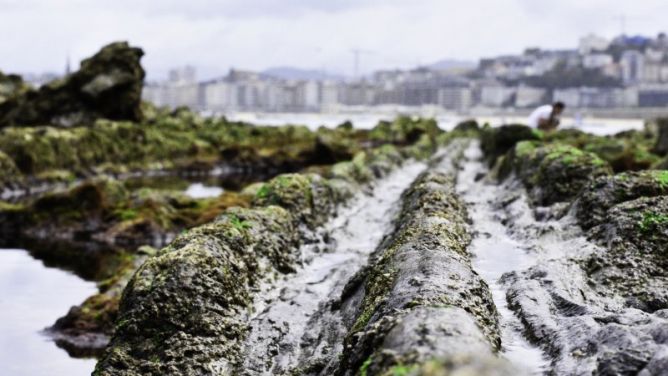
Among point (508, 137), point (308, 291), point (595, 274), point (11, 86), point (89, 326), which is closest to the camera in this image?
point (595, 274)

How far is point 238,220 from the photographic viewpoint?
9500 mm

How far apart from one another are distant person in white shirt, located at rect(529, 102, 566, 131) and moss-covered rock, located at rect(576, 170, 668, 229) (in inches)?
485

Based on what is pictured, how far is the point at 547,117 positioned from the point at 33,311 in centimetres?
1585

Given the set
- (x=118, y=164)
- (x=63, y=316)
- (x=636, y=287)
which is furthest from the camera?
(x=118, y=164)

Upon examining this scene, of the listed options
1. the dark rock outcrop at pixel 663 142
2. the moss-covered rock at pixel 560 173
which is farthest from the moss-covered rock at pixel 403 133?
the moss-covered rock at pixel 560 173

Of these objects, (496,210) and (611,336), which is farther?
(496,210)

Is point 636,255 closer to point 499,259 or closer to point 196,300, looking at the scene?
point 499,259

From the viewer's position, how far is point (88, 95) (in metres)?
49.8

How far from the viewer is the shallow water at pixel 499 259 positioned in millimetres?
5715

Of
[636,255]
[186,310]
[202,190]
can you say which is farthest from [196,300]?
[202,190]

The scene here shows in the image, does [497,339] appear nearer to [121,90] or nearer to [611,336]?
[611,336]

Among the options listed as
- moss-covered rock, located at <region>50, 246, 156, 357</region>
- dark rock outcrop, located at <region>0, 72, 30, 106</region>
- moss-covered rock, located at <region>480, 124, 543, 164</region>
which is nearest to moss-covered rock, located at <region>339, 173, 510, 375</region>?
moss-covered rock, located at <region>50, 246, 156, 357</region>

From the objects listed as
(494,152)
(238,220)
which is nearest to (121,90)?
(494,152)

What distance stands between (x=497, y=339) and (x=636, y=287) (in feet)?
8.21
